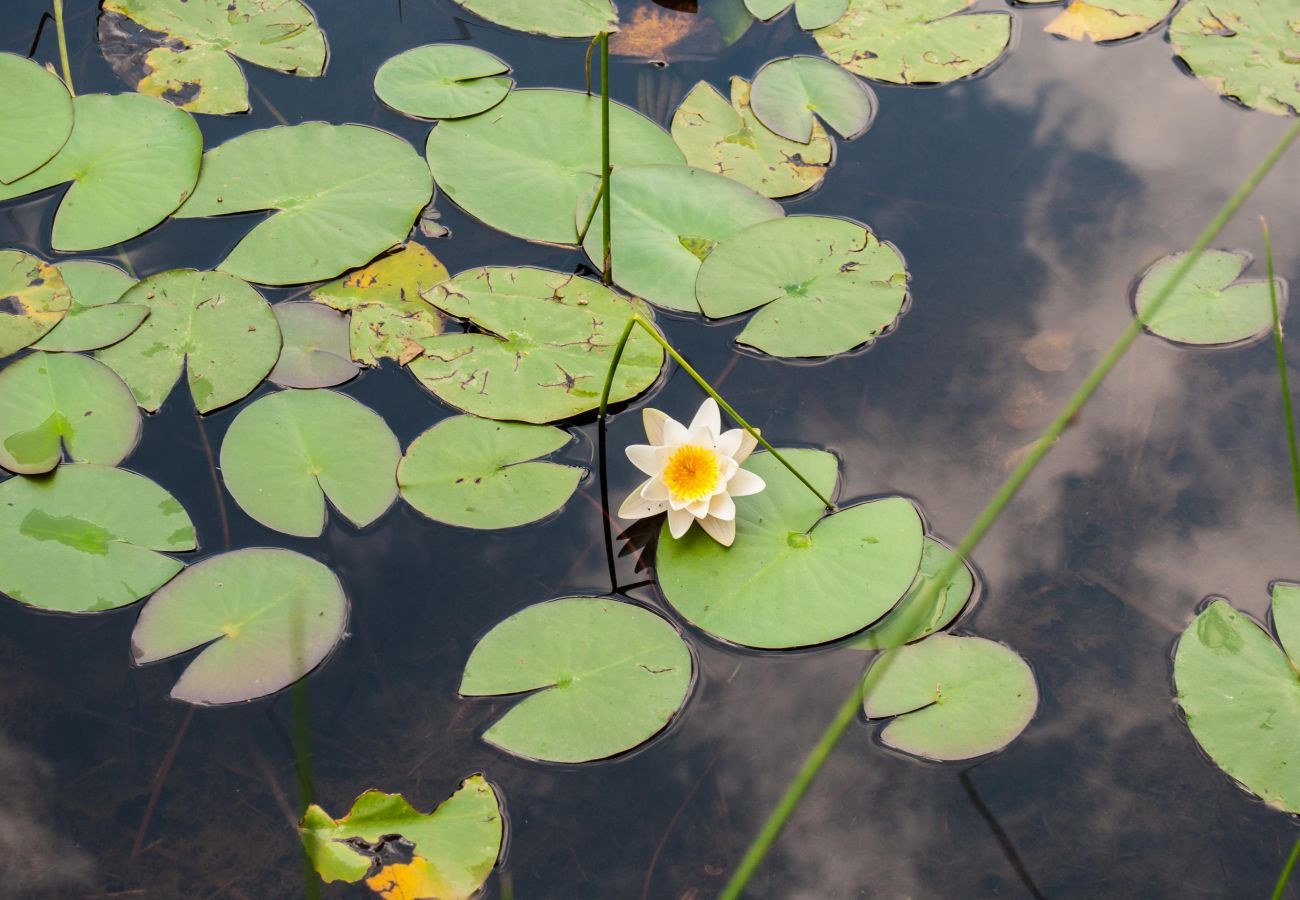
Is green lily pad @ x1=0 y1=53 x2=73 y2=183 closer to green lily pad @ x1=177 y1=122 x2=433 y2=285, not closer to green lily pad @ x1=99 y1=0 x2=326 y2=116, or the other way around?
green lily pad @ x1=99 y1=0 x2=326 y2=116

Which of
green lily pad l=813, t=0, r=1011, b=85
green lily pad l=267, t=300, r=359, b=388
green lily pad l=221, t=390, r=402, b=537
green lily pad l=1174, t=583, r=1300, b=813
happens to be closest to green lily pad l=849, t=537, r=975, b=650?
green lily pad l=1174, t=583, r=1300, b=813

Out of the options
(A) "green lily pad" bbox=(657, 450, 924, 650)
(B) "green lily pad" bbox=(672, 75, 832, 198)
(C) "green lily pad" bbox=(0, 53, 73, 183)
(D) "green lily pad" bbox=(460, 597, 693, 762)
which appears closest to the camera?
(D) "green lily pad" bbox=(460, 597, 693, 762)

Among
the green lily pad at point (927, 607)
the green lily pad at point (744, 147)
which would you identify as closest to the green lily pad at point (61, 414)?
the green lily pad at point (744, 147)

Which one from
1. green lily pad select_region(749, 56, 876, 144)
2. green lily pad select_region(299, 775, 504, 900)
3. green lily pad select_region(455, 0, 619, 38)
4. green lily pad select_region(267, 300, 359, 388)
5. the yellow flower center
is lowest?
green lily pad select_region(299, 775, 504, 900)

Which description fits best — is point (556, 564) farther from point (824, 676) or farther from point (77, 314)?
point (77, 314)

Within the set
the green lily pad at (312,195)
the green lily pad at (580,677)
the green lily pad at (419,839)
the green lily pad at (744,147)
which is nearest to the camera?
the green lily pad at (419,839)

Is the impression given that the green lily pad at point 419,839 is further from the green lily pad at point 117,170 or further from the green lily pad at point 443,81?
the green lily pad at point 443,81
